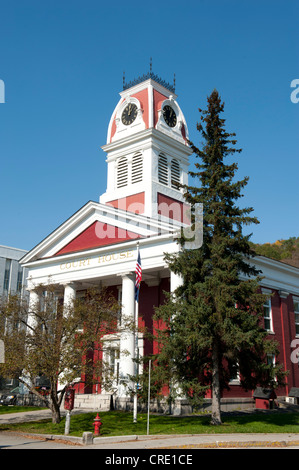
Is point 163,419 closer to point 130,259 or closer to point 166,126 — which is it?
point 130,259

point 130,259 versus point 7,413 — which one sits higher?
point 130,259

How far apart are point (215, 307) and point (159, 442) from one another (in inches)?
252

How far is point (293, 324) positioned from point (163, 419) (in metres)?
17.1

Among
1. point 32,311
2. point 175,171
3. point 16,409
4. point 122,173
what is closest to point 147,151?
point 122,173

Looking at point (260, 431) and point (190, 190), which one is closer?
point (260, 431)

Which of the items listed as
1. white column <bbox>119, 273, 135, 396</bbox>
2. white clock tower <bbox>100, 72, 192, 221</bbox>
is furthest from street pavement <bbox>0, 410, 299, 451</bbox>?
white clock tower <bbox>100, 72, 192, 221</bbox>

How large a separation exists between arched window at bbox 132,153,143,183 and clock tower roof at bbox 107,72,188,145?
1837 mm

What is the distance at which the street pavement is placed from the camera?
44.8 feet

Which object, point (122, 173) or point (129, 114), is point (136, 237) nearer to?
point (122, 173)

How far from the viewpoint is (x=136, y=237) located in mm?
27828

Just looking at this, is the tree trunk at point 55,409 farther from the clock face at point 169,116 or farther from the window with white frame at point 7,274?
the window with white frame at point 7,274

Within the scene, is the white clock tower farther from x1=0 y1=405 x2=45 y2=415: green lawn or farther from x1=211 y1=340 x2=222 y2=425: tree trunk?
x1=211 y1=340 x2=222 y2=425: tree trunk

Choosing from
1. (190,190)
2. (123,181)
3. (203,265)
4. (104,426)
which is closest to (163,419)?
(104,426)

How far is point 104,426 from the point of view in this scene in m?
18.9
